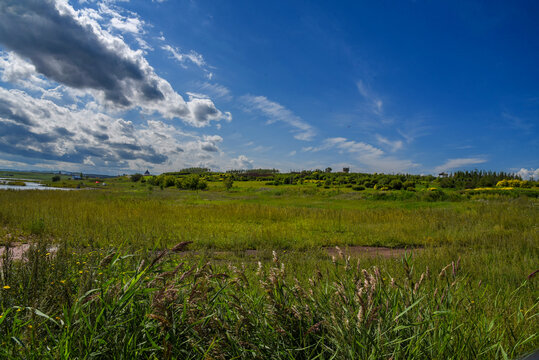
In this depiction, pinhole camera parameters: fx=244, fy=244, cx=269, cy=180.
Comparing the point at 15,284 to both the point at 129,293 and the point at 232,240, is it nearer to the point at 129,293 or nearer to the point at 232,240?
the point at 129,293

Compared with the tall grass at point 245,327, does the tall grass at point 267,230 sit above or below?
below

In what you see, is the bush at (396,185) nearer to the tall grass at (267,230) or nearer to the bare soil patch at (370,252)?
the tall grass at (267,230)

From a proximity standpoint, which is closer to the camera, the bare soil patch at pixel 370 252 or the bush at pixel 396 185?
the bare soil patch at pixel 370 252

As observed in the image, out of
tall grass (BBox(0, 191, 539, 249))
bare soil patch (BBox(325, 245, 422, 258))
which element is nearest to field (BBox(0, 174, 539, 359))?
bare soil patch (BBox(325, 245, 422, 258))

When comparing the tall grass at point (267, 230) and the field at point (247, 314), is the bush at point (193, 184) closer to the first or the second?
the tall grass at point (267, 230)

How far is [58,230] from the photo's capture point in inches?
354

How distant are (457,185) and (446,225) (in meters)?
46.8

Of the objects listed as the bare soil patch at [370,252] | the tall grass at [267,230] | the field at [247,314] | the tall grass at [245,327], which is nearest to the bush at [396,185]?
the tall grass at [267,230]

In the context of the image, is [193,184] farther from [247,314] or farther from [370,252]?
[247,314]

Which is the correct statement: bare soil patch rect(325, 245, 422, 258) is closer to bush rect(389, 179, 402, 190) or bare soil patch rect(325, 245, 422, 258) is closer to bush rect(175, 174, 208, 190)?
bush rect(389, 179, 402, 190)

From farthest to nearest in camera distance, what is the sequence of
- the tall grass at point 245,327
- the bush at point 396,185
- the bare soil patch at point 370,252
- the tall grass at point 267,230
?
the bush at point 396,185 → the tall grass at point 267,230 → the bare soil patch at point 370,252 → the tall grass at point 245,327

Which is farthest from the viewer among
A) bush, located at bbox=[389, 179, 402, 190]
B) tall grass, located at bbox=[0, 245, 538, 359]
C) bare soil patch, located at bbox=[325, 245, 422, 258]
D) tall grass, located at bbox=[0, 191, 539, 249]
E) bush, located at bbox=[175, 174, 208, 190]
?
bush, located at bbox=[175, 174, 208, 190]

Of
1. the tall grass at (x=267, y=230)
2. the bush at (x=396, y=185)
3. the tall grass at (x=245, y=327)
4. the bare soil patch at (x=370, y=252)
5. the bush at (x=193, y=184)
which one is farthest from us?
the bush at (x=193, y=184)

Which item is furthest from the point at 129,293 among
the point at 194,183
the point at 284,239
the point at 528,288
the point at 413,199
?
the point at 194,183
